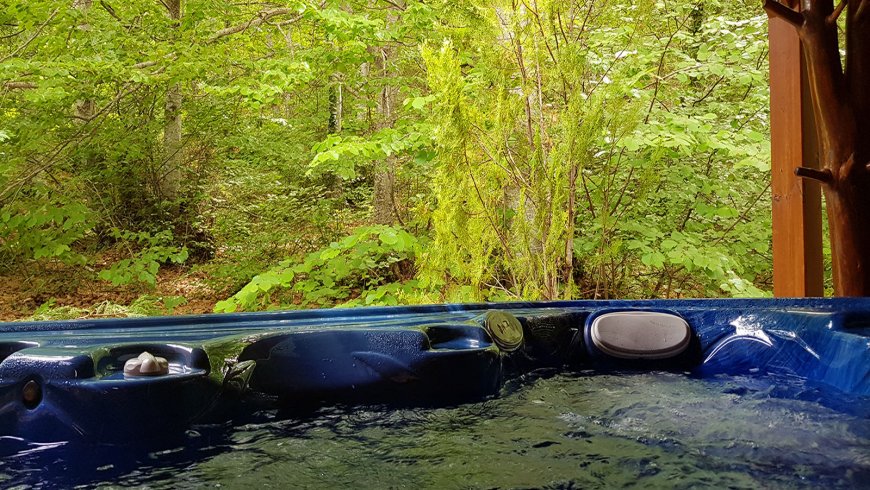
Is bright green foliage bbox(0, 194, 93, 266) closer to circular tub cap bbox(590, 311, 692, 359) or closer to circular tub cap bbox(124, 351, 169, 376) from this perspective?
circular tub cap bbox(124, 351, 169, 376)

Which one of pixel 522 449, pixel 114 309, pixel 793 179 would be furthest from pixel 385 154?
pixel 522 449

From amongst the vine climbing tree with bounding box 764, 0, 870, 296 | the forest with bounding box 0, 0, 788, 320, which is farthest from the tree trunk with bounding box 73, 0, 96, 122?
the vine climbing tree with bounding box 764, 0, 870, 296

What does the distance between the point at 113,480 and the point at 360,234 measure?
8.79ft

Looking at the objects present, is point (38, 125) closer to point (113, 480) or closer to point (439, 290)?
point (439, 290)

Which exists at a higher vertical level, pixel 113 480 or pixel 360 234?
pixel 360 234

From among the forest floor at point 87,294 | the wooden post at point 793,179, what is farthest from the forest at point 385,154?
the wooden post at point 793,179

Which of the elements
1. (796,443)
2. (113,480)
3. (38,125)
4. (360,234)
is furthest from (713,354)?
(38,125)

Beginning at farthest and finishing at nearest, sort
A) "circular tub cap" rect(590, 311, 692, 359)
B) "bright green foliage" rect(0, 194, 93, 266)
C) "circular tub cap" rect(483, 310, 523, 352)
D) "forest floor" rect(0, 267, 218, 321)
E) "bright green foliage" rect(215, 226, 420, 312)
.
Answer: "forest floor" rect(0, 267, 218, 321) < "bright green foliage" rect(0, 194, 93, 266) < "bright green foliage" rect(215, 226, 420, 312) < "circular tub cap" rect(590, 311, 692, 359) < "circular tub cap" rect(483, 310, 523, 352)

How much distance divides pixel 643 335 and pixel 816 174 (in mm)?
767

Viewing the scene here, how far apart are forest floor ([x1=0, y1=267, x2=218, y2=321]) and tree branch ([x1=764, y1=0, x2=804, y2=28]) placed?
12.6 feet

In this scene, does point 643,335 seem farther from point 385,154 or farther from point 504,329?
point 385,154

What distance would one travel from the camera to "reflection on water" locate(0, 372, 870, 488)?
1.10m

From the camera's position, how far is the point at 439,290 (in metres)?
3.14

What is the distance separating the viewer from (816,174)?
204 centimetres
